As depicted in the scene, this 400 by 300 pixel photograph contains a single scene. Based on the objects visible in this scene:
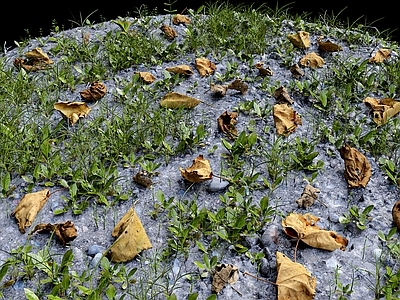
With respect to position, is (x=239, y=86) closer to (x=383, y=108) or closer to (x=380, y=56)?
(x=383, y=108)

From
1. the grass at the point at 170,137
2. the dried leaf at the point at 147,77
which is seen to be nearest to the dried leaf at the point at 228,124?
the grass at the point at 170,137

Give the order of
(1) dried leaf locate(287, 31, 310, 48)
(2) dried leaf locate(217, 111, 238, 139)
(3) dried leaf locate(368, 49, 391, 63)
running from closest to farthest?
(2) dried leaf locate(217, 111, 238, 139) → (3) dried leaf locate(368, 49, 391, 63) → (1) dried leaf locate(287, 31, 310, 48)

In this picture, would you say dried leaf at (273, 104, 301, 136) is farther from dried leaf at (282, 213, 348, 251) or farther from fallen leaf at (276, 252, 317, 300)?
fallen leaf at (276, 252, 317, 300)

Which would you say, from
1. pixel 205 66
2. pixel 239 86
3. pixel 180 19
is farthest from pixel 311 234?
pixel 180 19

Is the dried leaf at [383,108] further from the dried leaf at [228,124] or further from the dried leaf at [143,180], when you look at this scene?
the dried leaf at [143,180]

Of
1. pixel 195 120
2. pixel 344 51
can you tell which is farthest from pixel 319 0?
pixel 195 120

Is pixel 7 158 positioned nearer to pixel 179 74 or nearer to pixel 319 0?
pixel 179 74

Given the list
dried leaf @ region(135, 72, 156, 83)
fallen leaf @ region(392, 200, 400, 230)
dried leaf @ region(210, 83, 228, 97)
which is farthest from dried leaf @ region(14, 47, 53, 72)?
fallen leaf @ region(392, 200, 400, 230)
